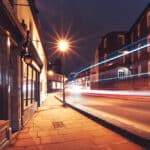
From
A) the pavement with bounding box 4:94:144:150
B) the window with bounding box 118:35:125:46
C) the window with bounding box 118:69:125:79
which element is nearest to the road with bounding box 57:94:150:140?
the pavement with bounding box 4:94:144:150

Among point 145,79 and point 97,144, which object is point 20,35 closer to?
point 97,144

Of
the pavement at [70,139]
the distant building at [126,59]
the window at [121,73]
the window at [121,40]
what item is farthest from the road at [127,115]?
the window at [121,40]

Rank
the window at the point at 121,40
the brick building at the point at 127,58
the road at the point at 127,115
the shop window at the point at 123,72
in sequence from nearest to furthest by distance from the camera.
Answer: the road at the point at 127,115
the brick building at the point at 127,58
the shop window at the point at 123,72
the window at the point at 121,40

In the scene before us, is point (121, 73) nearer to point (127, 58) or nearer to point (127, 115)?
point (127, 58)

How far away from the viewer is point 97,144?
6.41 m

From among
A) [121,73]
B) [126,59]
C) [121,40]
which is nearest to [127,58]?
[126,59]

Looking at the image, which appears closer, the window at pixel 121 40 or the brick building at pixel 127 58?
the brick building at pixel 127 58

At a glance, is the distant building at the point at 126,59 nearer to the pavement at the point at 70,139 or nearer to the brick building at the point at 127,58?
the brick building at the point at 127,58

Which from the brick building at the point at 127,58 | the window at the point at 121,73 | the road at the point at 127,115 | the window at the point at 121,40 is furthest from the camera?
the window at the point at 121,40

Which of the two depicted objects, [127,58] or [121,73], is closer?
[127,58]

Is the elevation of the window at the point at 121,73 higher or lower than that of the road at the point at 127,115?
higher

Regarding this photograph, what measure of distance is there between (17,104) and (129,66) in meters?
31.3

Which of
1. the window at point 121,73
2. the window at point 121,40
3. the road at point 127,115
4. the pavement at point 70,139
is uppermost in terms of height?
the window at point 121,40

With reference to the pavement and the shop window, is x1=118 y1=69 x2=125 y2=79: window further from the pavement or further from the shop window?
the pavement
